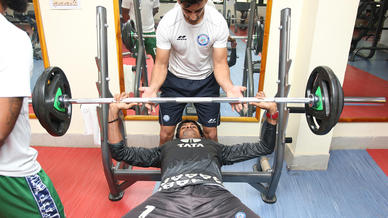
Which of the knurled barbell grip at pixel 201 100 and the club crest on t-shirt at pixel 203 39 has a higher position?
the club crest on t-shirt at pixel 203 39

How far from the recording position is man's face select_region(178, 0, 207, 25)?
1.50 meters

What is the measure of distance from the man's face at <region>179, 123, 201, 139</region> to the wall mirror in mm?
644

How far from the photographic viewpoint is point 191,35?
1779 millimetres

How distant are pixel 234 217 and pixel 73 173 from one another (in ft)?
5.44

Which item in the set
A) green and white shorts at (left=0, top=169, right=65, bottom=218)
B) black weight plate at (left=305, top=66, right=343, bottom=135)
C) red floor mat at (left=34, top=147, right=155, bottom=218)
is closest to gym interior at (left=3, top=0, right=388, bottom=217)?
red floor mat at (left=34, top=147, right=155, bottom=218)

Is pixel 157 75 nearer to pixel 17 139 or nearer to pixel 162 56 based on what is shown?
pixel 162 56

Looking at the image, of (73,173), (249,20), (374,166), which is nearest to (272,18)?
(249,20)

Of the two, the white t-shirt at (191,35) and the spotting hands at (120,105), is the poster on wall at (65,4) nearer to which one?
the white t-shirt at (191,35)

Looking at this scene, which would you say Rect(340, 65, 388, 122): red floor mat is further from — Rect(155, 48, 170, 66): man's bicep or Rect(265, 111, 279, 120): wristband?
Rect(155, 48, 170, 66): man's bicep

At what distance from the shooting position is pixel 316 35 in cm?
201

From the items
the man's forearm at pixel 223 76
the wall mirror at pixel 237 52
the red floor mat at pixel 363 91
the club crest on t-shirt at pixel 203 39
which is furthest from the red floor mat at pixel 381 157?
the club crest on t-shirt at pixel 203 39

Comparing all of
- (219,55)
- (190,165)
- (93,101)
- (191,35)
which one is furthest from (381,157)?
(93,101)

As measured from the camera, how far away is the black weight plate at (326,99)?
1.33m

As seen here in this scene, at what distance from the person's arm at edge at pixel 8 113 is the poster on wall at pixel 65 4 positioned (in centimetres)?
159
